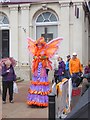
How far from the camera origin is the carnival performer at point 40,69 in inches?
375

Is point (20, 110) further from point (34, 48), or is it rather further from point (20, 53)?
point (20, 53)

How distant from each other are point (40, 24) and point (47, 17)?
2.14 feet

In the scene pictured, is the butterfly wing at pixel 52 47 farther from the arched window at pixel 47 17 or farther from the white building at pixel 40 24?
the arched window at pixel 47 17

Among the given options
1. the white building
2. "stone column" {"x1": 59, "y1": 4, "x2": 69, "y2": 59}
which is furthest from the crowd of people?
the white building

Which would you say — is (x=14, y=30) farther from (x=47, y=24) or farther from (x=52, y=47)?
(x=52, y=47)

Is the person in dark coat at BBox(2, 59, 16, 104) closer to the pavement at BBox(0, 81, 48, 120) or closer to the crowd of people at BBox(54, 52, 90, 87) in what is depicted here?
the pavement at BBox(0, 81, 48, 120)

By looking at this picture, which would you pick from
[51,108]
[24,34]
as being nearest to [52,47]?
[51,108]

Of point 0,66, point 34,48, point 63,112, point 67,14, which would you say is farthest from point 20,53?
point 63,112

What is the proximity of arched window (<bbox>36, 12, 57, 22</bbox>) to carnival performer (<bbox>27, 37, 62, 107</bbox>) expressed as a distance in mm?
10195

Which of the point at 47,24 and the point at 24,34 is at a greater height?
the point at 47,24

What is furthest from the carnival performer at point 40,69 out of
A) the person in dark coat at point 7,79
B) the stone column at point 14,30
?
the stone column at point 14,30

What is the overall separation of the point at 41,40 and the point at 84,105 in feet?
18.3

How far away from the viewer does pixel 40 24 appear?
19766 millimetres

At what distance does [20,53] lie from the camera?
64.3ft
